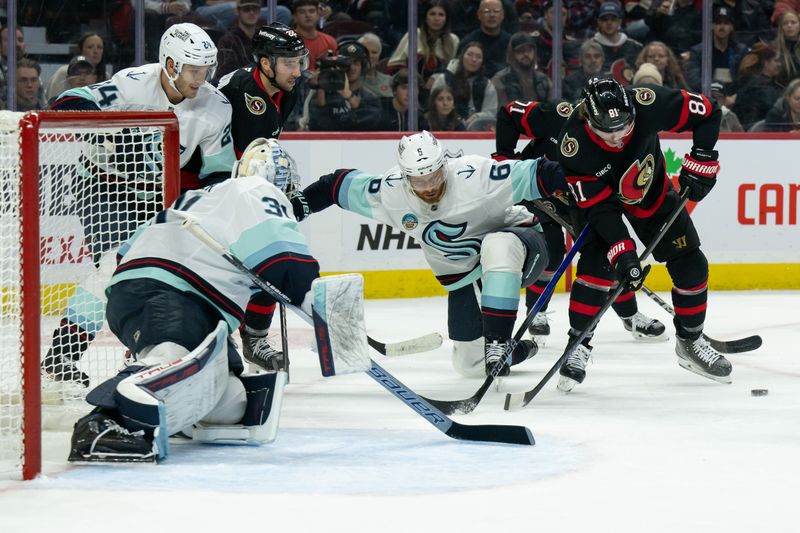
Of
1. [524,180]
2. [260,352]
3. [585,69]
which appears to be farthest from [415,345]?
[585,69]

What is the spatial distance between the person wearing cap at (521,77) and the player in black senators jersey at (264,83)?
7.84 ft

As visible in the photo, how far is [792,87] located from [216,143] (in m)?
3.71

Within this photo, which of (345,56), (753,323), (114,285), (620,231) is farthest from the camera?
(345,56)

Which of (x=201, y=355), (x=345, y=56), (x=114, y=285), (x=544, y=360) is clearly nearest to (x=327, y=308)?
(x=201, y=355)

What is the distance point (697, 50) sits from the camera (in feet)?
21.4

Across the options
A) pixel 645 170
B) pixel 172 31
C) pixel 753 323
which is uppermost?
pixel 172 31

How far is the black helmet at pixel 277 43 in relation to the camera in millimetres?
4020

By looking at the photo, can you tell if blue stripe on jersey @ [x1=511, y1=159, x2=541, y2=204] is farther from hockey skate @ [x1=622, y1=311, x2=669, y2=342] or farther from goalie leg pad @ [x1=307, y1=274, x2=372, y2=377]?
hockey skate @ [x1=622, y1=311, x2=669, y2=342]

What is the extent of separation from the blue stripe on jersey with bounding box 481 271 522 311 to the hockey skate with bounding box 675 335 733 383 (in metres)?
0.64

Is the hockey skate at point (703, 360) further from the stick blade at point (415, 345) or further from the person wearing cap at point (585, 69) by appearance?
the person wearing cap at point (585, 69)

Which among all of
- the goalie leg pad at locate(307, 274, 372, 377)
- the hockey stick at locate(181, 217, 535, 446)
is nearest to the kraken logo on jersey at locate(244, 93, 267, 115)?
the hockey stick at locate(181, 217, 535, 446)

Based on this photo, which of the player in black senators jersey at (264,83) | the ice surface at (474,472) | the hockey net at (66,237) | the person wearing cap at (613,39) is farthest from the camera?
the person wearing cap at (613,39)

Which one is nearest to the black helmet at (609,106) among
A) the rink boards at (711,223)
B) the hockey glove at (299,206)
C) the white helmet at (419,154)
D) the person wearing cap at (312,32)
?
the white helmet at (419,154)

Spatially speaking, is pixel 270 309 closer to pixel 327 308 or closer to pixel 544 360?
pixel 544 360
